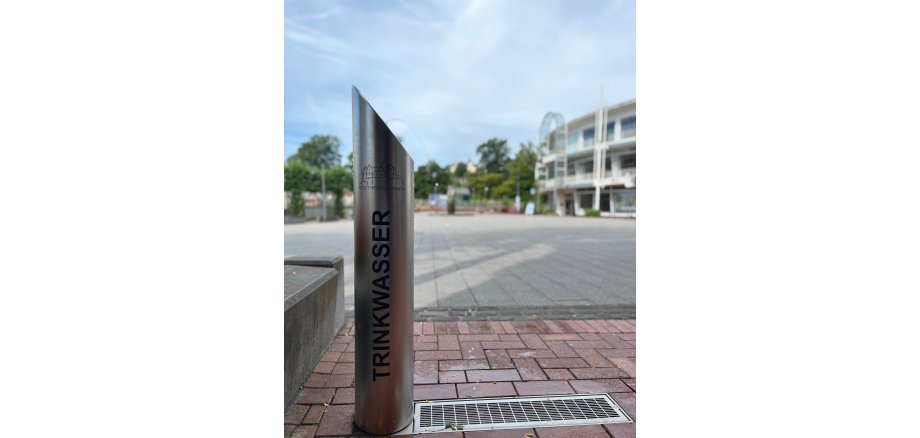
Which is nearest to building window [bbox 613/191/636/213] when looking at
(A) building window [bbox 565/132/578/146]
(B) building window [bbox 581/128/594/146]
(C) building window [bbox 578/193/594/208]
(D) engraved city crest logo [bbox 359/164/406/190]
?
(C) building window [bbox 578/193/594/208]

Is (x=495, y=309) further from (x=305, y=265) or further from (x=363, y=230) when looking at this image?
(x=363, y=230)

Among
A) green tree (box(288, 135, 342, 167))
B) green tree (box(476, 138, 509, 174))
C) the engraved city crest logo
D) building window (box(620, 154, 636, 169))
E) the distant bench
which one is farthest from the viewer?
green tree (box(476, 138, 509, 174))

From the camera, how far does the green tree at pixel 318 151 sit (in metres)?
48.2

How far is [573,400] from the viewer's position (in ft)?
7.82

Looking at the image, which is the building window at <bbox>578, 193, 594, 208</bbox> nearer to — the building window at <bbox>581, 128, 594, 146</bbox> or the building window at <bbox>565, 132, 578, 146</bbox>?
the building window at <bbox>581, 128, 594, 146</bbox>

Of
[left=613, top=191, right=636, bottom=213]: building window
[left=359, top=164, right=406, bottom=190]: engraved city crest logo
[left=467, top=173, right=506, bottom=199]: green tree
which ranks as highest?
[left=467, top=173, right=506, bottom=199]: green tree

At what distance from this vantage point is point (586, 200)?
39000mm

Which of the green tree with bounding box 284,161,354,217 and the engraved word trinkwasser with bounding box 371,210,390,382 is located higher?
the green tree with bounding box 284,161,354,217

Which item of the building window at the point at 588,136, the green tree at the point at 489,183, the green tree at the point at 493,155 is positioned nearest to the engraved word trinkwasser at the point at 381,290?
the building window at the point at 588,136

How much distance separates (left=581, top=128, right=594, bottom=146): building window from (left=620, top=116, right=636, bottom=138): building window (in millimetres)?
3103

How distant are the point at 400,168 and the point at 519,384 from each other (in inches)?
62.0

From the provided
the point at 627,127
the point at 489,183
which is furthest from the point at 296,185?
the point at 489,183

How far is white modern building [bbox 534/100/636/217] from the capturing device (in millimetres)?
34625
